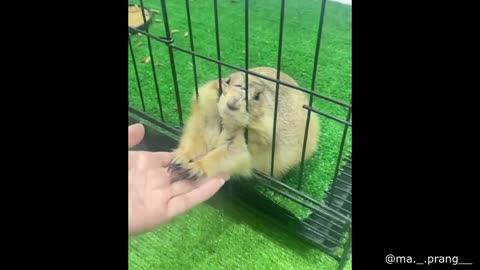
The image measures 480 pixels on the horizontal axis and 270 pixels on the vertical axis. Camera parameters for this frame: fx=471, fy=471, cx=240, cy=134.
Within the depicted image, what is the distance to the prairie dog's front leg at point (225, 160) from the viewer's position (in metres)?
1.13

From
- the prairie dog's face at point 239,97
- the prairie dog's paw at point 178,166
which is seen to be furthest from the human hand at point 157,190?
the prairie dog's face at point 239,97

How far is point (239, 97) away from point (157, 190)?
27cm

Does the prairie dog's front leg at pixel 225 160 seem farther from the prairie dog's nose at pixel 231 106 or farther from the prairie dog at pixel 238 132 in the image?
Answer: the prairie dog's nose at pixel 231 106

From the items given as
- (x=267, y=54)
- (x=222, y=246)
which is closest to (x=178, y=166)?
(x=222, y=246)

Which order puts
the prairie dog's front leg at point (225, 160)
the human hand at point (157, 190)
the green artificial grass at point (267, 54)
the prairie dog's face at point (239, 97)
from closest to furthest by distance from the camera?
the human hand at point (157, 190)
the prairie dog's face at point (239, 97)
the prairie dog's front leg at point (225, 160)
the green artificial grass at point (267, 54)

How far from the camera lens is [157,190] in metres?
1.03

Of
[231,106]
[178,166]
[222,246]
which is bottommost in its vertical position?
[222,246]

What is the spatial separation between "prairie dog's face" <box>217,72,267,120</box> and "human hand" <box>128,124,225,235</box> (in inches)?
7.4

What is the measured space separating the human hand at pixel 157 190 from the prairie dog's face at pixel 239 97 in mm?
187

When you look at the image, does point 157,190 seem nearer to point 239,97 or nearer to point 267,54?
point 239,97
